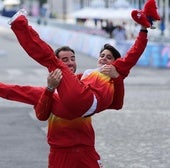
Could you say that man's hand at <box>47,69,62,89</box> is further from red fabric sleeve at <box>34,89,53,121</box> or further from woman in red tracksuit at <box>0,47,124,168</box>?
woman in red tracksuit at <box>0,47,124,168</box>

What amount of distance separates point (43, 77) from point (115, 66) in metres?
17.4

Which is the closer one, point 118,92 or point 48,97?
point 48,97

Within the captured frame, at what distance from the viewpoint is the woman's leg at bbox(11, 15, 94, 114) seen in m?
4.64

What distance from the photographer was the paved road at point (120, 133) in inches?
388

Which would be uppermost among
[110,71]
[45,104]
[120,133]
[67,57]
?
[67,57]

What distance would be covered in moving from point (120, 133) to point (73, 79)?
24.6 feet

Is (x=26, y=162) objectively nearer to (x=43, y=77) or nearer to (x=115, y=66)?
(x=115, y=66)

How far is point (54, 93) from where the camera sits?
5.08 meters

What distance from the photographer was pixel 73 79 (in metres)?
4.81

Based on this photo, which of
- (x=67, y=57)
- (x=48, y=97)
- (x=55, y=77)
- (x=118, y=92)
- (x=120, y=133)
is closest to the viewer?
(x=55, y=77)

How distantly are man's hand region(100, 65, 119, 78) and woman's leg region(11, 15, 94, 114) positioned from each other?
0.94 feet

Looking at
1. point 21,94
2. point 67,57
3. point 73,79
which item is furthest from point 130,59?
point 21,94

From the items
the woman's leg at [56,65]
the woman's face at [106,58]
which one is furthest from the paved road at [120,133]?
the woman's leg at [56,65]

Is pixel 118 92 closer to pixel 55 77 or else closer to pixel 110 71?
pixel 110 71
